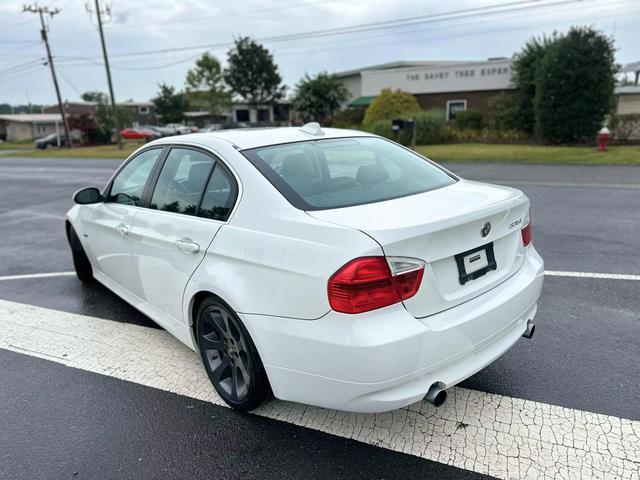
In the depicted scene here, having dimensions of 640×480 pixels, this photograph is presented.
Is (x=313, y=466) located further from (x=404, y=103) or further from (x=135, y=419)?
(x=404, y=103)

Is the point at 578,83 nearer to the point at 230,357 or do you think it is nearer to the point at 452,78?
the point at 452,78

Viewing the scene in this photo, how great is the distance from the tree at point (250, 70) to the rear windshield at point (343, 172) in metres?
61.9

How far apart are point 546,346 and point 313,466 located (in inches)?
79.0

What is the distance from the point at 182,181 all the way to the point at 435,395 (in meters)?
2.13

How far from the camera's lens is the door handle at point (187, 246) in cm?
290

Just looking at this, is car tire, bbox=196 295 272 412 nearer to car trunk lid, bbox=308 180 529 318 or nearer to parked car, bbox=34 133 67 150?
car trunk lid, bbox=308 180 529 318

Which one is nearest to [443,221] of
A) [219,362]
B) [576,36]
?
[219,362]

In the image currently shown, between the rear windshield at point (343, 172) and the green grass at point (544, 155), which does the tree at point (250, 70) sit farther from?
the rear windshield at point (343, 172)

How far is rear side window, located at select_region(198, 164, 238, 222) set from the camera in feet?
9.30

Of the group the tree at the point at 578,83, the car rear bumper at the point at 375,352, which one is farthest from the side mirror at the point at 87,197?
the tree at the point at 578,83

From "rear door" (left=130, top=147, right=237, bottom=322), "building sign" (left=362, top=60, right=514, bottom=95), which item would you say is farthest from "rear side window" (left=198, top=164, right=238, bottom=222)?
"building sign" (left=362, top=60, right=514, bottom=95)

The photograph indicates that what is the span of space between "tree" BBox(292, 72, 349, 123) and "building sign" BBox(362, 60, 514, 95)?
18.7 feet

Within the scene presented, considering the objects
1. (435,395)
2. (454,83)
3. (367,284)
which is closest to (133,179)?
(367,284)

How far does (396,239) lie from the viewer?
7.27 feet
